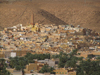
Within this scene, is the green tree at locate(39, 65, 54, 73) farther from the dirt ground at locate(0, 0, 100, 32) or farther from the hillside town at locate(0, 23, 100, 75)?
the dirt ground at locate(0, 0, 100, 32)

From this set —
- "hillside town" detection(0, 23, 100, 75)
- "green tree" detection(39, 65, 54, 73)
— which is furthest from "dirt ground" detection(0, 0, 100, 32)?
"green tree" detection(39, 65, 54, 73)

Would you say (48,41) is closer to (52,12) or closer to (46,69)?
(46,69)

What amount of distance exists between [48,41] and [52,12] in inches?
1409

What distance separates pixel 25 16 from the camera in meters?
77.5

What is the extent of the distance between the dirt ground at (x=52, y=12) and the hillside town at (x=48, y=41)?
17.1 m

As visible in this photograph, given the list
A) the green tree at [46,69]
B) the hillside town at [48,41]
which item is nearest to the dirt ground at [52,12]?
the hillside town at [48,41]

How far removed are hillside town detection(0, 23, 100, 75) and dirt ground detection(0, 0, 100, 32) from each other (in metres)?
17.1

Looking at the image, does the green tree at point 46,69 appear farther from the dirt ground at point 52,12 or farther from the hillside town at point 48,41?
the dirt ground at point 52,12

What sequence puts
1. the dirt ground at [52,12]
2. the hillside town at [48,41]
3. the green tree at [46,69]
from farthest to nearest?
the dirt ground at [52,12] → the hillside town at [48,41] → the green tree at [46,69]

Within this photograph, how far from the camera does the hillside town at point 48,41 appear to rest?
142 feet

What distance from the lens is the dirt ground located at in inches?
2982

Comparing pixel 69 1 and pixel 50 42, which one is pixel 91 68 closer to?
pixel 50 42

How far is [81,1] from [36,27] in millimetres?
43896

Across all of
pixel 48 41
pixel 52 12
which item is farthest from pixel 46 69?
pixel 52 12
